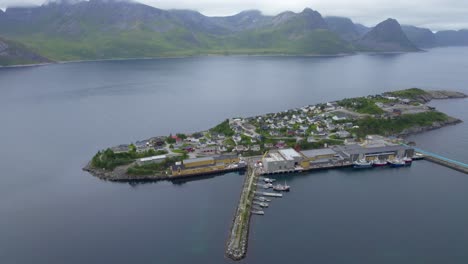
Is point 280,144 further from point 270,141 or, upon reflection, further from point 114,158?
point 114,158

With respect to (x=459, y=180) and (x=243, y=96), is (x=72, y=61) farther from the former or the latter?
(x=459, y=180)

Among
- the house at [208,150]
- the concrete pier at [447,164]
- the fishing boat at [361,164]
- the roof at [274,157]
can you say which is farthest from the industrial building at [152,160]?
the concrete pier at [447,164]

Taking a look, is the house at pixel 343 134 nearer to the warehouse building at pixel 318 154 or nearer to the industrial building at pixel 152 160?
the warehouse building at pixel 318 154

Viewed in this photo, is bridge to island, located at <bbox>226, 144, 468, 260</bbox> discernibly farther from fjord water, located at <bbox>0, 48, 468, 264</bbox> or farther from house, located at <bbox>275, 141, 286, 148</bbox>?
house, located at <bbox>275, 141, 286, 148</bbox>

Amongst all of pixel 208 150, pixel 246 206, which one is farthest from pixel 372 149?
pixel 208 150

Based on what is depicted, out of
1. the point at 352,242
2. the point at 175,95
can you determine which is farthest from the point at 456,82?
the point at 352,242

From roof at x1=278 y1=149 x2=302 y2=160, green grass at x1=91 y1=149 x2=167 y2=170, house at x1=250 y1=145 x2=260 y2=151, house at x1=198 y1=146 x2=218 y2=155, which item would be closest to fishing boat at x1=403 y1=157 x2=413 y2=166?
roof at x1=278 y1=149 x2=302 y2=160
